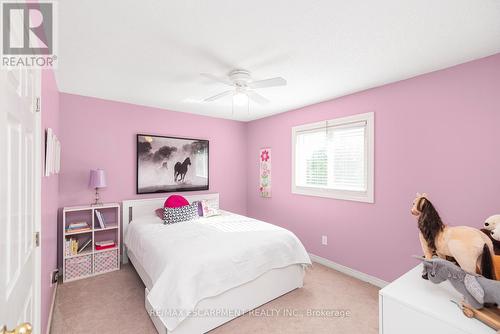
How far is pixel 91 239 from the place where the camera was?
120 inches


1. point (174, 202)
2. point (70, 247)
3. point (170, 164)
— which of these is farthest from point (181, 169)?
point (70, 247)

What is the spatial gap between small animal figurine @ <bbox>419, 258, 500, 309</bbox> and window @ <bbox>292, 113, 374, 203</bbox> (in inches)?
66.9

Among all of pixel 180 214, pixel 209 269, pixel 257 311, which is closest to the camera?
pixel 209 269

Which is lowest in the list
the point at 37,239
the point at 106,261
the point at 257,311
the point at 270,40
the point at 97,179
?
the point at 257,311

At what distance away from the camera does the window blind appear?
2.98m

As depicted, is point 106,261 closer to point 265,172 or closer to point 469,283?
point 265,172

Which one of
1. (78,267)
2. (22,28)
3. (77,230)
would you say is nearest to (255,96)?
(22,28)

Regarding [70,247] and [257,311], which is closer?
[257,311]

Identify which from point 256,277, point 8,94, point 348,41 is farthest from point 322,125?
point 8,94

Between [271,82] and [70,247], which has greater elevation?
[271,82]

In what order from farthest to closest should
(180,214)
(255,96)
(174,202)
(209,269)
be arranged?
1. (174,202)
2. (180,214)
3. (255,96)
4. (209,269)

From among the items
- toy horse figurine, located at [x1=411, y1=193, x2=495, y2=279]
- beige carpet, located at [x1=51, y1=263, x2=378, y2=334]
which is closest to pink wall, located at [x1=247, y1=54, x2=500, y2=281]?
beige carpet, located at [x1=51, y1=263, x2=378, y2=334]

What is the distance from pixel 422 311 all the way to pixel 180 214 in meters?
2.81

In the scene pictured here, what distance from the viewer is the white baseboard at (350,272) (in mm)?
2732
